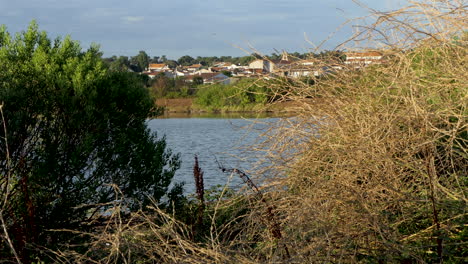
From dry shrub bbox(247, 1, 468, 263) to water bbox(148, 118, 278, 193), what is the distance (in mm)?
440

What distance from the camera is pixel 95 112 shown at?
7.07 m

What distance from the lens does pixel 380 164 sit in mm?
4500

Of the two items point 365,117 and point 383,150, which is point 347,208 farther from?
point 365,117

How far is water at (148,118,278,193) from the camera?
6.18m

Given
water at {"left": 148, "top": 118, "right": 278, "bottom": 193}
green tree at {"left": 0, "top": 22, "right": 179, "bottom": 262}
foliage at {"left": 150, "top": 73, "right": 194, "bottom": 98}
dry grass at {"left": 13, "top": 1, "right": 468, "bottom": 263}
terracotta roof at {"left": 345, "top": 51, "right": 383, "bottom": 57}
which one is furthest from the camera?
foliage at {"left": 150, "top": 73, "right": 194, "bottom": 98}

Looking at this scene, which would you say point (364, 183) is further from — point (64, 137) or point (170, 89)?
point (170, 89)

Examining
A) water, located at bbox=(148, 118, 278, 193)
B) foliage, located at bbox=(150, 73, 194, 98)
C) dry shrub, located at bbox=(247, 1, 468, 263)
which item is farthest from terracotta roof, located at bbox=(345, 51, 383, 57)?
foliage, located at bbox=(150, 73, 194, 98)

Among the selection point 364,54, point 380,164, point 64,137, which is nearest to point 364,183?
point 380,164

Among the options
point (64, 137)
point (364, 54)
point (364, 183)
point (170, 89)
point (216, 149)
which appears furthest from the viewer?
point (170, 89)

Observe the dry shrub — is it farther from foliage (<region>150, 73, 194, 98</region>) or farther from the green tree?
foliage (<region>150, 73, 194, 98</region>)

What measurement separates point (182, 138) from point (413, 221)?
2229 cm

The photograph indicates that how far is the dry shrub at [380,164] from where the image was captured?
3.98 m

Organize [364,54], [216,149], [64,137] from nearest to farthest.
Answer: [364,54]
[64,137]
[216,149]

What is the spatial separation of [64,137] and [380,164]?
13.3ft
